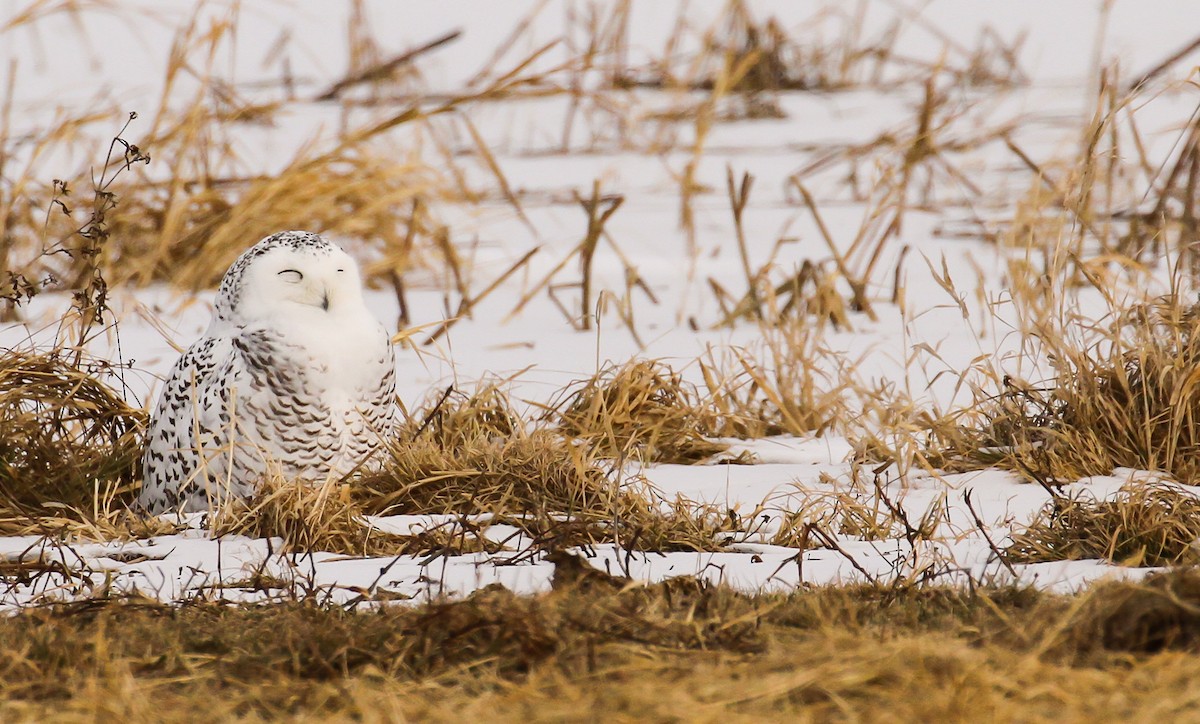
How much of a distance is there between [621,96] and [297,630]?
22.3ft

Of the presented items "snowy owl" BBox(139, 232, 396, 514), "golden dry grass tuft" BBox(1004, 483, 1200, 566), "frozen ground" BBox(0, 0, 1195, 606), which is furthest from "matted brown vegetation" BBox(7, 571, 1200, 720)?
"snowy owl" BBox(139, 232, 396, 514)

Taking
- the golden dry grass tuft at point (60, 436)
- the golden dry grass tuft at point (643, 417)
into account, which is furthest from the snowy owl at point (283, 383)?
the golden dry grass tuft at point (643, 417)

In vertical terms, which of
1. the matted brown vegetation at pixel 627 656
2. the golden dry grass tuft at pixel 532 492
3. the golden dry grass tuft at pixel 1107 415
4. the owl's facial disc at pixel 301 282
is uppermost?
the owl's facial disc at pixel 301 282

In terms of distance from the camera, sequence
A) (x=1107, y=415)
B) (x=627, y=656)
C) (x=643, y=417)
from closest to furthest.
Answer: (x=627, y=656)
(x=1107, y=415)
(x=643, y=417)

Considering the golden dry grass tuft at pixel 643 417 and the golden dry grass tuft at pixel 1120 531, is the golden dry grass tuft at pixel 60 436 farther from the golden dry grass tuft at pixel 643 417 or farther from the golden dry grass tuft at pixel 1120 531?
the golden dry grass tuft at pixel 1120 531

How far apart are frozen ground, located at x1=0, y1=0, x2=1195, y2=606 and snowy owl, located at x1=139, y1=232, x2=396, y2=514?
25 cm

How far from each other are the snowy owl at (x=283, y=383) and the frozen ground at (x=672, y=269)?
9.9 inches

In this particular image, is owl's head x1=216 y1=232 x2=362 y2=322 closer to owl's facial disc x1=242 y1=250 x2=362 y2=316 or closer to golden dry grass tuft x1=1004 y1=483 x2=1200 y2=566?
owl's facial disc x1=242 y1=250 x2=362 y2=316

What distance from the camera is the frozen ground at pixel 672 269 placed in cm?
289

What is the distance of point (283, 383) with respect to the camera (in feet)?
10.7

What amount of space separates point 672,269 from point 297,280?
336 centimetres

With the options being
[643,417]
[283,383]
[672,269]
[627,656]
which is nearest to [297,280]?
[283,383]

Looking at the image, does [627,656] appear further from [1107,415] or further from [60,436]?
[60,436]

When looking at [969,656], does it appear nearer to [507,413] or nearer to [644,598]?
[644,598]
